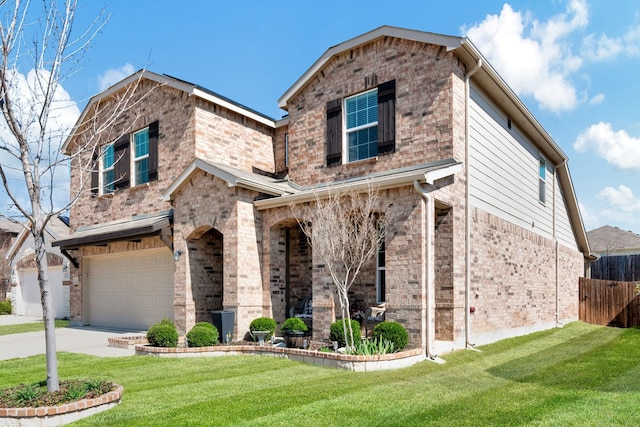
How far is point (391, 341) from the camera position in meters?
9.41

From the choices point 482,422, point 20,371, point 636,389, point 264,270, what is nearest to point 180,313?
point 264,270

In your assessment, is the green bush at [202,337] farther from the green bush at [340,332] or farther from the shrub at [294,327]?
the green bush at [340,332]

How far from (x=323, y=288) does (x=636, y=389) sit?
594 centimetres

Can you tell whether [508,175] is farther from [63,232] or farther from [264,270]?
[63,232]

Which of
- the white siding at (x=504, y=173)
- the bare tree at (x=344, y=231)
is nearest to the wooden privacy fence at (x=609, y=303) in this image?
the white siding at (x=504, y=173)

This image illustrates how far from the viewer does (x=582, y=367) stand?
8.91 metres

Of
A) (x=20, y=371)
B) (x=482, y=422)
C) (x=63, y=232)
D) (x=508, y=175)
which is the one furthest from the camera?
(x=63, y=232)

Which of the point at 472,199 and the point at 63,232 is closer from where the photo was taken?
the point at 472,199

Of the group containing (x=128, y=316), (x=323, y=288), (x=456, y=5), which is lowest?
(x=128, y=316)

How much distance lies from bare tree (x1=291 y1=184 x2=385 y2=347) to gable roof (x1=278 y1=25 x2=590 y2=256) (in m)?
3.97

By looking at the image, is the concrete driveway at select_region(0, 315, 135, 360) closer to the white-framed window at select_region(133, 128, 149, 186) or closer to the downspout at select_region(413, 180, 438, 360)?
the white-framed window at select_region(133, 128, 149, 186)

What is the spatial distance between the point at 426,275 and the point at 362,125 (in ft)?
15.8

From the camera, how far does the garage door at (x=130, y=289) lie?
15.7 metres

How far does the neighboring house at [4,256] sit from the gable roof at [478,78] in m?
20.1
